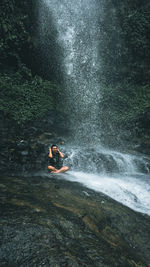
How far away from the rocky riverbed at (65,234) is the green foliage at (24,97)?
739cm

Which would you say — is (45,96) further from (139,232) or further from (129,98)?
(139,232)

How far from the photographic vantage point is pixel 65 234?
1.92 m

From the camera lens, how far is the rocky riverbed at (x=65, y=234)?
1480 millimetres

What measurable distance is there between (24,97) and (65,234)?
10.1m

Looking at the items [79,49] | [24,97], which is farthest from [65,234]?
[79,49]

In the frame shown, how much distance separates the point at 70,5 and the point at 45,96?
9271 mm

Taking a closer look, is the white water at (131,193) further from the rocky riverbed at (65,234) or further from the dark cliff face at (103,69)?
the dark cliff face at (103,69)

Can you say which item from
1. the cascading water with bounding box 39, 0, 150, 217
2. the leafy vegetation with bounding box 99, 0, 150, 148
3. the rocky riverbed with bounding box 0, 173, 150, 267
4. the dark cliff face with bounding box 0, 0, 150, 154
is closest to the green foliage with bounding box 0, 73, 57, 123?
the dark cliff face with bounding box 0, 0, 150, 154

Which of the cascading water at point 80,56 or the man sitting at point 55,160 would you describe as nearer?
the man sitting at point 55,160

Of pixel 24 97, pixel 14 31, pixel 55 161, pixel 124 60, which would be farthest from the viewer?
pixel 124 60

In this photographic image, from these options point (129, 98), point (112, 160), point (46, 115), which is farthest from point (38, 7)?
point (112, 160)

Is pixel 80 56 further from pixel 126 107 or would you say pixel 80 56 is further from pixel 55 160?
pixel 55 160

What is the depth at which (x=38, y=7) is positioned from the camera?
12.8m

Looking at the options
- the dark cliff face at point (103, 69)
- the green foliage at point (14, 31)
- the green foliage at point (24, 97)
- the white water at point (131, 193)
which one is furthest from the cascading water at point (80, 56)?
the white water at point (131, 193)
